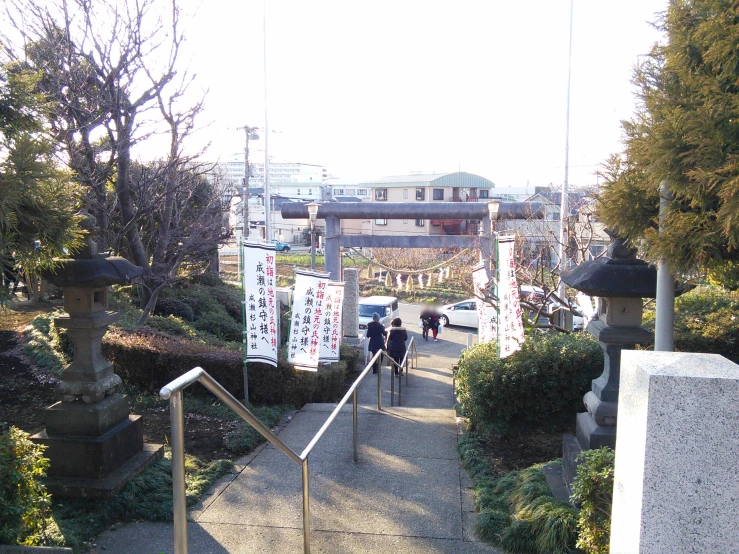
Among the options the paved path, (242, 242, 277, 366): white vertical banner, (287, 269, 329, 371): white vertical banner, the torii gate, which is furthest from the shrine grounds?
the torii gate

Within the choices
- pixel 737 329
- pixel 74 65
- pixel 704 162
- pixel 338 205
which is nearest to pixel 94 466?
pixel 704 162

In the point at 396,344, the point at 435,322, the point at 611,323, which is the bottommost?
the point at 435,322

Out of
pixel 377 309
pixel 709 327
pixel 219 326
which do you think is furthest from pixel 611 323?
pixel 377 309

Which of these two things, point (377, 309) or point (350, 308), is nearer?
point (350, 308)

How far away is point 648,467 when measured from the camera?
248cm

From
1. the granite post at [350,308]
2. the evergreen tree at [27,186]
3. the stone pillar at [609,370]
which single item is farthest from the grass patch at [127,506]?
the granite post at [350,308]

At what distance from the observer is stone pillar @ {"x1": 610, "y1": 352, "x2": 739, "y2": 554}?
2.43 meters

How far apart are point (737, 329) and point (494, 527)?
687 cm

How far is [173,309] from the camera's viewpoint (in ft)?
51.4

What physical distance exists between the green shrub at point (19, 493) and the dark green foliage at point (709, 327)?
8.05 meters

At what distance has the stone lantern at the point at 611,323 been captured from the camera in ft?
16.4

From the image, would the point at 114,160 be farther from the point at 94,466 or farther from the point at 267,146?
the point at 267,146

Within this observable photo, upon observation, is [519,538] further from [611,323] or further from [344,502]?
[611,323]

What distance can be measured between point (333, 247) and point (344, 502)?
1081 centimetres
